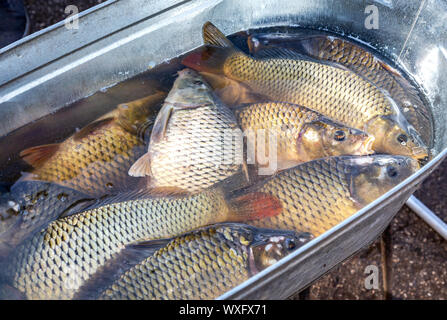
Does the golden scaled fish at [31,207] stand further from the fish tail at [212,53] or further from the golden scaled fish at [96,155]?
the fish tail at [212,53]

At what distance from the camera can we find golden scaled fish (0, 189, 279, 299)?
1.24 metres

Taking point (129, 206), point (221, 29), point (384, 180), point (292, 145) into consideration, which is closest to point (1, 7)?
point (221, 29)

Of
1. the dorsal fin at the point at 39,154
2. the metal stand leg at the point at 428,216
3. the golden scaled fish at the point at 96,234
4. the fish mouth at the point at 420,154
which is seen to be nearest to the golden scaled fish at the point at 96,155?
the dorsal fin at the point at 39,154

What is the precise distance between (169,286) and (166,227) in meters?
0.21

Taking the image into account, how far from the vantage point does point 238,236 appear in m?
1.31

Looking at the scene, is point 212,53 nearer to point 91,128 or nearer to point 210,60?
point 210,60

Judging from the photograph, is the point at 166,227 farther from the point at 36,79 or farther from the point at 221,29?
the point at 221,29

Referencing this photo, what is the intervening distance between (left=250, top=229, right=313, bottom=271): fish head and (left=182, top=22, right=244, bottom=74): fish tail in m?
0.85

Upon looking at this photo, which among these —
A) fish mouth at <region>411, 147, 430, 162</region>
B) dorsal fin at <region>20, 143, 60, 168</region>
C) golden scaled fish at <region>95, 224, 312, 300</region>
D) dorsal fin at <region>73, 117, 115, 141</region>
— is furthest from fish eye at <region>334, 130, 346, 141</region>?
dorsal fin at <region>20, 143, 60, 168</region>

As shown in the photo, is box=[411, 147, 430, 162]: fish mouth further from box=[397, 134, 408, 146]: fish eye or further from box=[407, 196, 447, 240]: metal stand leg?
box=[407, 196, 447, 240]: metal stand leg

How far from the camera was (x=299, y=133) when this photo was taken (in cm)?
160

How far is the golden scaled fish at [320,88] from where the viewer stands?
1.62 m

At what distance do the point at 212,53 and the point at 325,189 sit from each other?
0.86m
